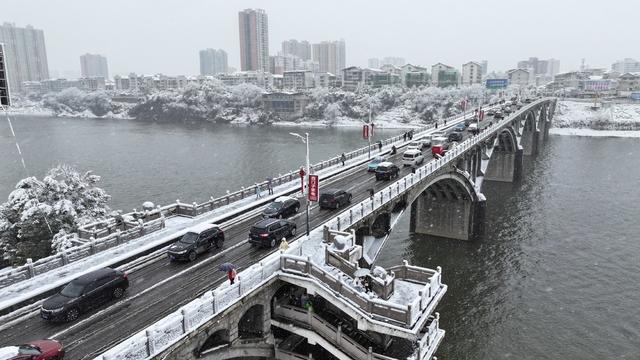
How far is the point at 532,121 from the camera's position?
380ft

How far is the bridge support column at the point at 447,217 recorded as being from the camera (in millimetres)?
54656

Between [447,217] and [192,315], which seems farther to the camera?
[447,217]

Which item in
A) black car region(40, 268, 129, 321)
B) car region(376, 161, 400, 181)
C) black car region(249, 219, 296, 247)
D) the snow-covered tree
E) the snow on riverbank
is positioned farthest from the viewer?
the snow on riverbank

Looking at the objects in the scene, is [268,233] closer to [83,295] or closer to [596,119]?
[83,295]

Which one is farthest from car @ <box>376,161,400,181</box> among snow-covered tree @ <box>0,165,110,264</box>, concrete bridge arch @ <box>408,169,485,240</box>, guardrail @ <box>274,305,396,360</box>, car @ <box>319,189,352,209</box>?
snow-covered tree @ <box>0,165,110,264</box>

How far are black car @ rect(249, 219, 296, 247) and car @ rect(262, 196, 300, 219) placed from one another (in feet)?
13.4

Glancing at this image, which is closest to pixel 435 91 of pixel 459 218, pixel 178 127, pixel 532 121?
pixel 532 121

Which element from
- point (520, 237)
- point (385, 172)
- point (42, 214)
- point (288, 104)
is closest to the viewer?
point (42, 214)

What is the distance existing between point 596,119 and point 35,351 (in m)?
183

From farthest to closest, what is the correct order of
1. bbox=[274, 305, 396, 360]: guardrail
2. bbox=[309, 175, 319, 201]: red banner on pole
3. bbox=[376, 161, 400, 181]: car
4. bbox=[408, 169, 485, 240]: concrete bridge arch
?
bbox=[408, 169, 485, 240]: concrete bridge arch < bbox=[376, 161, 400, 181]: car < bbox=[309, 175, 319, 201]: red banner on pole < bbox=[274, 305, 396, 360]: guardrail

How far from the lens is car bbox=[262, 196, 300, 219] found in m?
31.2

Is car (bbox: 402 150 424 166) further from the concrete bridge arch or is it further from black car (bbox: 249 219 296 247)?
black car (bbox: 249 219 296 247)

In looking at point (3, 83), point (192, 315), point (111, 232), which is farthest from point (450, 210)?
point (3, 83)

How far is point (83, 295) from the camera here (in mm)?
18812
